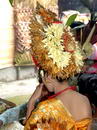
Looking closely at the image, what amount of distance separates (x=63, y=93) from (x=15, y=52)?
305 inches

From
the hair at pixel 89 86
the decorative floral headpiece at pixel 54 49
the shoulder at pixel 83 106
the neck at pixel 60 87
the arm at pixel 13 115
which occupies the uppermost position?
the decorative floral headpiece at pixel 54 49

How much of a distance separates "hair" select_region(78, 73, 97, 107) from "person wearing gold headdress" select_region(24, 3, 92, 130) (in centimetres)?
209

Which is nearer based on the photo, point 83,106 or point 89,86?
point 83,106

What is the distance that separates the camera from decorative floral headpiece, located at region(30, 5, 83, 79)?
3557mm

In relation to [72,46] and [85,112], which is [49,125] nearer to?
[85,112]

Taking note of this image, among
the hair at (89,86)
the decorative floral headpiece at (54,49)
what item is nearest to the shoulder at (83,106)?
the decorative floral headpiece at (54,49)

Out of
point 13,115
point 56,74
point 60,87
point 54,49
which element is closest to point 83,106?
point 60,87

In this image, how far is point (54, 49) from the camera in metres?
3.58

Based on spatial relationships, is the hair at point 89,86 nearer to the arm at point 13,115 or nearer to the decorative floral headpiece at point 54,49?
the arm at point 13,115

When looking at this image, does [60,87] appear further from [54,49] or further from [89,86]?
[89,86]

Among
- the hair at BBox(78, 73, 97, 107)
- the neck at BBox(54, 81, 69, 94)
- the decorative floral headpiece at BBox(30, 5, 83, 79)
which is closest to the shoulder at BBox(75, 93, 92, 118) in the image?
the neck at BBox(54, 81, 69, 94)

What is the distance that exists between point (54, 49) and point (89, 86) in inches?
93.4

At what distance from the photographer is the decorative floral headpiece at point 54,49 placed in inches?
140

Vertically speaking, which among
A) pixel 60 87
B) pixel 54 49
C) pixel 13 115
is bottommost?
pixel 13 115
